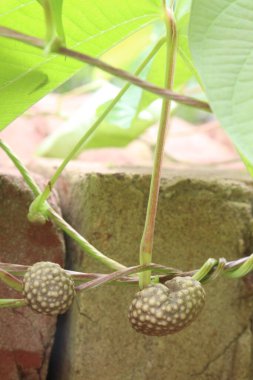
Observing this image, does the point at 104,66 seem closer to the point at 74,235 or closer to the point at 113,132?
the point at 74,235

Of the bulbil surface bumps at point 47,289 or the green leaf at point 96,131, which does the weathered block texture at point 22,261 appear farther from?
the green leaf at point 96,131

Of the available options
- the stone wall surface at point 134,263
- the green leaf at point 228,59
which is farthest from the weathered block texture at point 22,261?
the green leaf at point 228,59

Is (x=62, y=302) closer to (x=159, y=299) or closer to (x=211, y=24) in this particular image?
(x=159, y=299)

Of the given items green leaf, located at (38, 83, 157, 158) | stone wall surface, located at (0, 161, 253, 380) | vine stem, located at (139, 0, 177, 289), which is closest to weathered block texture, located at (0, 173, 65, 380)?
stone wall surface, located at (0, 161, 253, 380)

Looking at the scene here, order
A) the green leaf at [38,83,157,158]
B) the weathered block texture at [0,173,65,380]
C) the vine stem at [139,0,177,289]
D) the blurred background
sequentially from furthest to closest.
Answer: the green leaf at [38,83,157,158]
the blurred background
the weathered block texture at [0,173,65,380]
the vine stem at [139,0,177,289]

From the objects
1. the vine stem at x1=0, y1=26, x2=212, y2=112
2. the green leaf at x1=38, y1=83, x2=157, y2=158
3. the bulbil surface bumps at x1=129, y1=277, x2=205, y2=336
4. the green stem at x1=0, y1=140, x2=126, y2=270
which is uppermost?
the green leaf at x1=38, y1=83, x2=157, y2=158

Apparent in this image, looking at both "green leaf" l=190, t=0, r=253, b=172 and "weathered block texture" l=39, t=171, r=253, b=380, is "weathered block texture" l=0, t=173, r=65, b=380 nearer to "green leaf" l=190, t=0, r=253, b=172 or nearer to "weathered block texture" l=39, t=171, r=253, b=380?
"weathered block texture" l=39, t=171, r=253, b=380

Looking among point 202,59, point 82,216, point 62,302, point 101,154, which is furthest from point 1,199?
point 101,154
